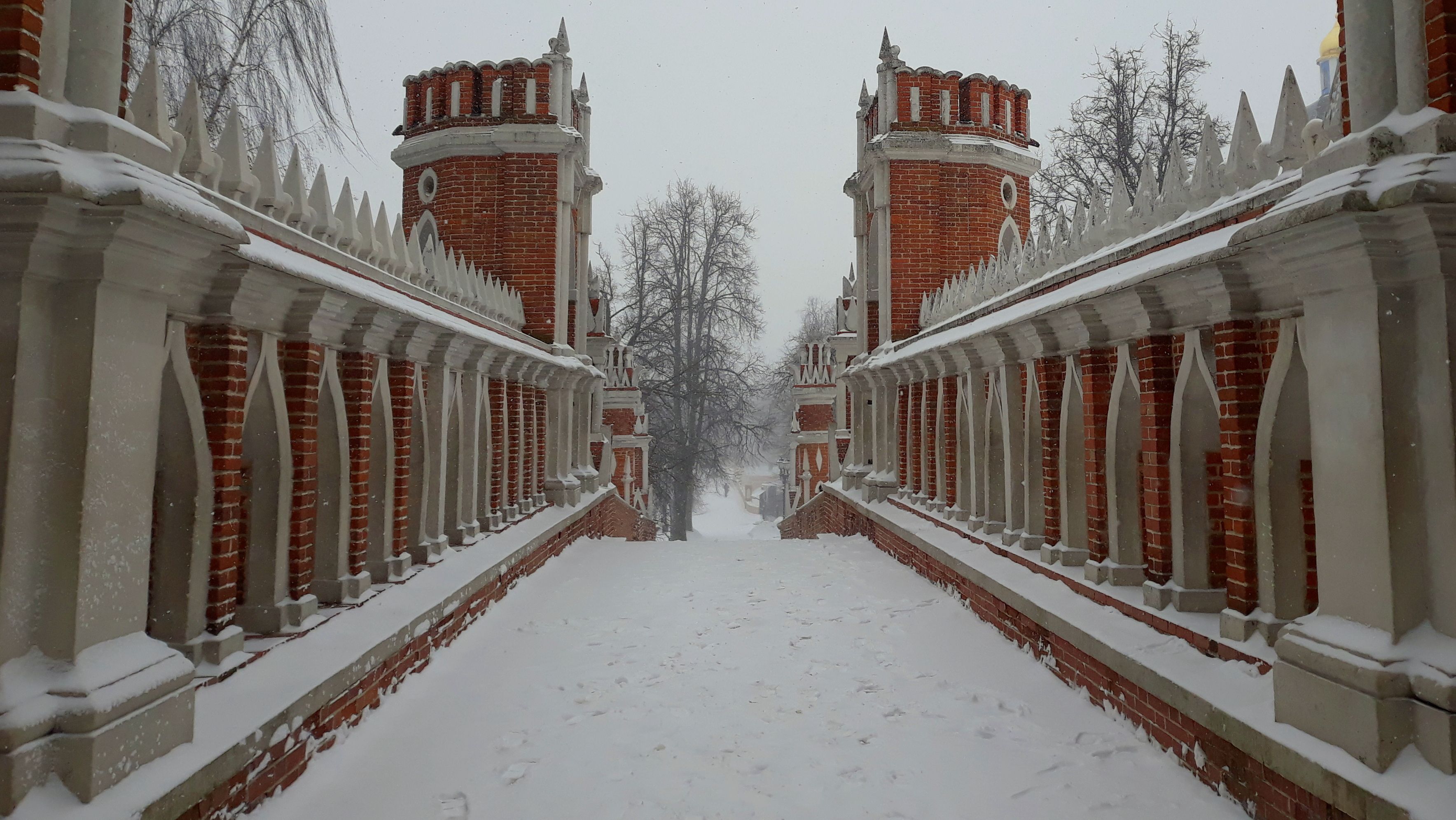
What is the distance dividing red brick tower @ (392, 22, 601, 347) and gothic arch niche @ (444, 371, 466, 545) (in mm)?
4115

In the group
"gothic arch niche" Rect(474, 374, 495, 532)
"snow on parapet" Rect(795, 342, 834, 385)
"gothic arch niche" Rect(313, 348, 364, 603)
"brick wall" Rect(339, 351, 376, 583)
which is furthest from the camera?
"snow on parapet" Rect(795, 342, 834, 385)

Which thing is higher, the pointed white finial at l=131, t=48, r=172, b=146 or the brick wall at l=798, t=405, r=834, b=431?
the pointed white finial at l=131, t=48, r=172, b=146

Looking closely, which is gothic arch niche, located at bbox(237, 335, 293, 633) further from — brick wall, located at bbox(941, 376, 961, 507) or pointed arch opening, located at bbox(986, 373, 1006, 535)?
brick wall, located at bbox(941, 376, 961, 507)

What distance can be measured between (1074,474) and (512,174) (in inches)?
335

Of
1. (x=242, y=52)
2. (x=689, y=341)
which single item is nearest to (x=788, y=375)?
(x=689, y=341)

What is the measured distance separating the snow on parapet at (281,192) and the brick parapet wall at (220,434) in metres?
0.84

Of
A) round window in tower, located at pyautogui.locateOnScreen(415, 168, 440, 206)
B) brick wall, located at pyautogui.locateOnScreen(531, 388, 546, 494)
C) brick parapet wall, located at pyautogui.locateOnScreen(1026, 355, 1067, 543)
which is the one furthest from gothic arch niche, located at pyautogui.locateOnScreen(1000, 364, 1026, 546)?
round window in tower, located at pyautogui.locateOnScreen(415, 168, 440, 206)

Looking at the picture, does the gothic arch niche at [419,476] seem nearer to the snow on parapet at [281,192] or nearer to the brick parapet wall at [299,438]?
the snow on parapet at [281,192]

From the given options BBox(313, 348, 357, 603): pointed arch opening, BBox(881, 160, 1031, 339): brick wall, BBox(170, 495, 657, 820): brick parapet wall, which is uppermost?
BBox(881, 160, 1031, 339): brick wall

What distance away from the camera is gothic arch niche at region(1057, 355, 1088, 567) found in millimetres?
5277

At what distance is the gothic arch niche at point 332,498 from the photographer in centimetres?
445

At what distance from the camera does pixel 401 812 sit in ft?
10.1

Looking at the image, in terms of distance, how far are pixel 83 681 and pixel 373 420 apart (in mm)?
2967

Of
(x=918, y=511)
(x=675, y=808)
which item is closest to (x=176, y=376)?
(x=675, y=808)
